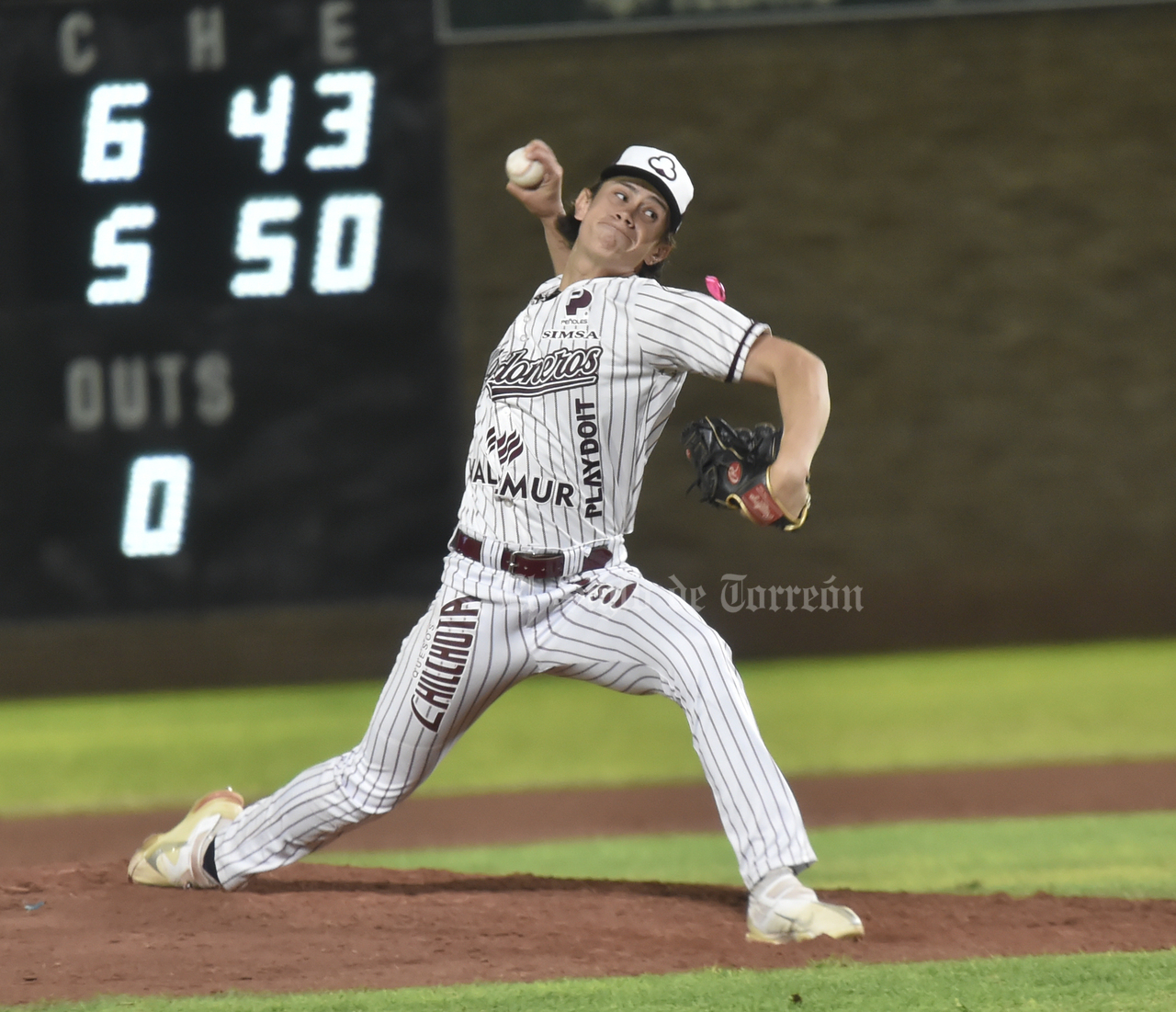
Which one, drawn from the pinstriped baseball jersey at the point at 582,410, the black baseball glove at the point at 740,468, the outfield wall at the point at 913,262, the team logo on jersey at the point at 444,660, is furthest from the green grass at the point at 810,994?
the outfield wall at the point at 913,262

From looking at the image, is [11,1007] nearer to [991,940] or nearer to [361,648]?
[991,940]

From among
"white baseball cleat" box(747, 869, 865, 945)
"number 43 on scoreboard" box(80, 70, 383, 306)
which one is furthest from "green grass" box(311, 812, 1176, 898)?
"number 43 on scoreboard" box(80, 70, 383, 306)

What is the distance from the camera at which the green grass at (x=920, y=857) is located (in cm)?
425

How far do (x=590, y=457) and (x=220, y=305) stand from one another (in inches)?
178

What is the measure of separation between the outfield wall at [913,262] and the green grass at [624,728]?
0.62m

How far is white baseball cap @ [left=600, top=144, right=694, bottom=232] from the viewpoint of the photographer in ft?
10.6

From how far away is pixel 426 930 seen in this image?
3.12 meters

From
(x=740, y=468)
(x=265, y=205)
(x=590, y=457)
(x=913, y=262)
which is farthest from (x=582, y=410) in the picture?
(x=913, y=262)

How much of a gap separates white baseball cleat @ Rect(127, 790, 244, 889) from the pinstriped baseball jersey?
2.88 feet

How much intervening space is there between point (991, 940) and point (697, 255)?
19.3 ft

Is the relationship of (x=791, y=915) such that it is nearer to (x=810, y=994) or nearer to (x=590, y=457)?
(x=810, y=994)

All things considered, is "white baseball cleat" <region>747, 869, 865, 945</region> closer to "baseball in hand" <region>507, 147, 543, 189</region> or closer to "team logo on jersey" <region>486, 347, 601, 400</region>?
"team logo on jersey" <region>486, 347, 601, 400</region>

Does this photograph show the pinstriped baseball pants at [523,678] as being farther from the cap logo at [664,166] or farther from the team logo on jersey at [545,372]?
the cap logo at [664,166]

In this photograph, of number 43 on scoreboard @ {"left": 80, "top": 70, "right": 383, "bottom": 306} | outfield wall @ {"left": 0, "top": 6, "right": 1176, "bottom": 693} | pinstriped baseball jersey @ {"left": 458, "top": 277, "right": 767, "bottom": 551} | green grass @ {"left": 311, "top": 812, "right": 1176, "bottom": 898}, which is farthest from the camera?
outfield wall @ {"left": 0, "top": 6, "right": 1176, "bottom": 693}
